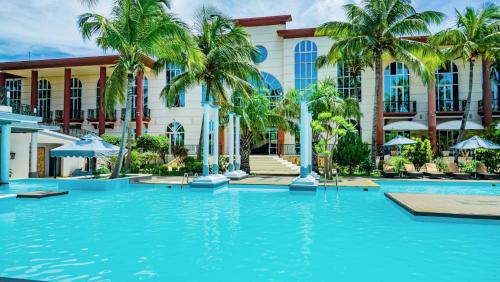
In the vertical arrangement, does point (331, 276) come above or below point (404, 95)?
below

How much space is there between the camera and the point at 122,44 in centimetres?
1548

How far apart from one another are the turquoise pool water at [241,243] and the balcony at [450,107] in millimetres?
19601

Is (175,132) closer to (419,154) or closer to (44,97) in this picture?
(44,97)

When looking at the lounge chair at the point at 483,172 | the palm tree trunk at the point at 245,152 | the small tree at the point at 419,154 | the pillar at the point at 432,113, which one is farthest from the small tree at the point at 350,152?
the pillar at the point at 432,113

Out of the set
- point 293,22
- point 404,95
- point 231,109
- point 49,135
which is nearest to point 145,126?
point 49,135

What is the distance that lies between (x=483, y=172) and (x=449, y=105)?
35.1 ft

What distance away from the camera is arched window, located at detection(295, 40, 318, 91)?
29000mm

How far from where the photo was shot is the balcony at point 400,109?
90.5 feet

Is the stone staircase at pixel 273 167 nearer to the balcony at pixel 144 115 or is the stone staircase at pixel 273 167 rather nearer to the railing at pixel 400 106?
the railing at pixel 400 106

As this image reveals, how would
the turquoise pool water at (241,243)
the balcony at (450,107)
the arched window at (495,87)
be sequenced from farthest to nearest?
the arched window at (495,87), the balcony at (450,107), the turquoise pool water at (241,243)

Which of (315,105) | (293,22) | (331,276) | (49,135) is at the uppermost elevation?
(293,22)

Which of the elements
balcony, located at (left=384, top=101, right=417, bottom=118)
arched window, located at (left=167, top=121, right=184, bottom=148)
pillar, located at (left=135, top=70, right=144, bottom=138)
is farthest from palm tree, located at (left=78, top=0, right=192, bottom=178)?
balcony, located at (left=384, top=101, right=417, bottom=118)

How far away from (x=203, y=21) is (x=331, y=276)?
17.7 m

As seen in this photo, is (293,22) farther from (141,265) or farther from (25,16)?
(141,265)
